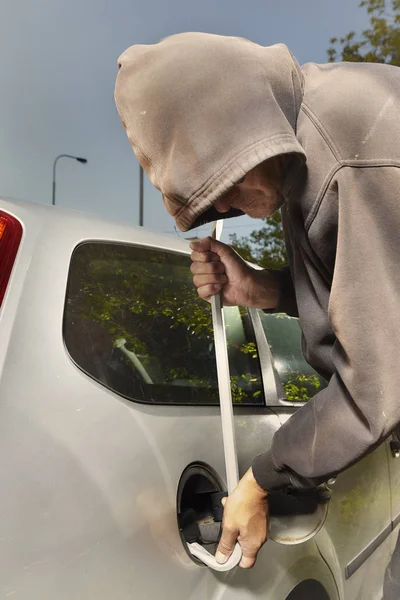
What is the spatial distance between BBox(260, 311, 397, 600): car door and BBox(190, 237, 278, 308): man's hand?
42cm

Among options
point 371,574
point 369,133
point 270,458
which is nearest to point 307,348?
point 270,458

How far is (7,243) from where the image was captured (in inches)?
47.7

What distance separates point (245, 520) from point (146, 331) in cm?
55

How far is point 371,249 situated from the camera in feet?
3.18

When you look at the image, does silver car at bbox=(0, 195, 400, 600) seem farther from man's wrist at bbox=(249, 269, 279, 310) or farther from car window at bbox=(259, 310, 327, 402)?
man's wrist at bbox=(249, 269, 279, 310)

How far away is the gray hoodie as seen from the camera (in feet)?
3.16

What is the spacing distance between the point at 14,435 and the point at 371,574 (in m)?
1.65

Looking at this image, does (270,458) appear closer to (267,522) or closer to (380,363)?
(267,522)

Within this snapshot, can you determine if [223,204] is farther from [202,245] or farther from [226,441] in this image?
[226,441]

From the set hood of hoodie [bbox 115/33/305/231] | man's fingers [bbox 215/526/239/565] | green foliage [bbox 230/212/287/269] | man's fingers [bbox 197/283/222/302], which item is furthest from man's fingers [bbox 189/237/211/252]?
green foliage [bbox 230/212/287/269]

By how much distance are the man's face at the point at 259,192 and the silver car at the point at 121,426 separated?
1.42 feet

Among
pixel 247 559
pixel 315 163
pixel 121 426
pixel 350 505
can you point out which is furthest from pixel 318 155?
pixel 350 505

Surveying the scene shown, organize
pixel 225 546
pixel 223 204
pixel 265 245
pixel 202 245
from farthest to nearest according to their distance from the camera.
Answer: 1. pixel 265 245
2. pixel 202 245
3. pixel 225 546
4. pixel 223 204

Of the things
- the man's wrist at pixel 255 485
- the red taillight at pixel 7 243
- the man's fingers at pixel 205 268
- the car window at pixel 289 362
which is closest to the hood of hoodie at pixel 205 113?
the red taillight at pixel 7 243
